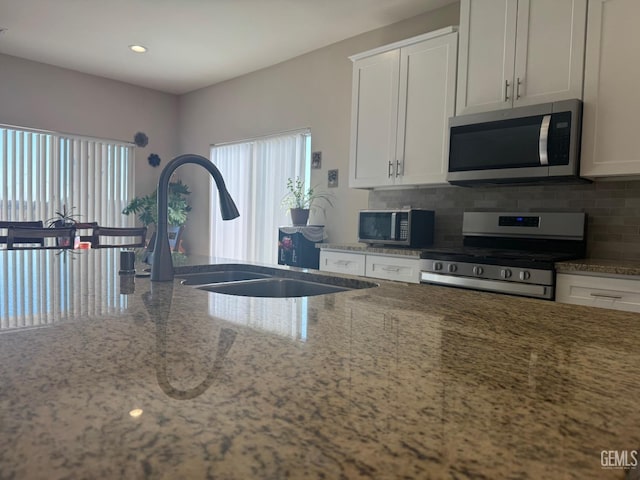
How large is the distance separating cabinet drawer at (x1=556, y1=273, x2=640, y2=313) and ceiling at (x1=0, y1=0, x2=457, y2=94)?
2238 mm

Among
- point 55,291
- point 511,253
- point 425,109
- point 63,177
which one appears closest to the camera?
point 55,291

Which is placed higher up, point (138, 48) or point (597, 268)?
point (138, 48)

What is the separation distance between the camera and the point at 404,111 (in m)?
3.13

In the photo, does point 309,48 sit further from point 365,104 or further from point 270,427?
point 270,427

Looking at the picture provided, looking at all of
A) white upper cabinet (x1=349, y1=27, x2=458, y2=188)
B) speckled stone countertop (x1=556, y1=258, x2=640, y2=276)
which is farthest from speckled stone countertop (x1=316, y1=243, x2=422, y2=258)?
speckled stone countertop (x1=556, y1=258, x2=640, y2=276)

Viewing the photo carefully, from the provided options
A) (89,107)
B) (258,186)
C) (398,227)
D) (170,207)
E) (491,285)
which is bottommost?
(491,285)

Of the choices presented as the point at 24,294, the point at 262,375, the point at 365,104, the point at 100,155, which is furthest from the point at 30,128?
the point at 262,375

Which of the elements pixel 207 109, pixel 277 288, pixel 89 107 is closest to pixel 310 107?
pixel 207 109

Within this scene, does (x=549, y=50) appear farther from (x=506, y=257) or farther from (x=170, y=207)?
(x=170, y=207)

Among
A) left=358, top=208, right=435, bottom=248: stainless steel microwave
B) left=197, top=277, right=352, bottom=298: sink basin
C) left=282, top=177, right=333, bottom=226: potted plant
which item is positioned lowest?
left=197, top=277, right=352, bottom=298: sink basin

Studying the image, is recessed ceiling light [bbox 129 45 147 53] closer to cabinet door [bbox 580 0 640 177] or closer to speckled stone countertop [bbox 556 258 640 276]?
cabinet door [bbox 580 0 640 177]

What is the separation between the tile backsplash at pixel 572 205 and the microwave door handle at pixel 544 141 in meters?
0.44

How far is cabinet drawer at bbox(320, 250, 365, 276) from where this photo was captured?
3164mm

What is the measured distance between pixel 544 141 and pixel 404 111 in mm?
1037
